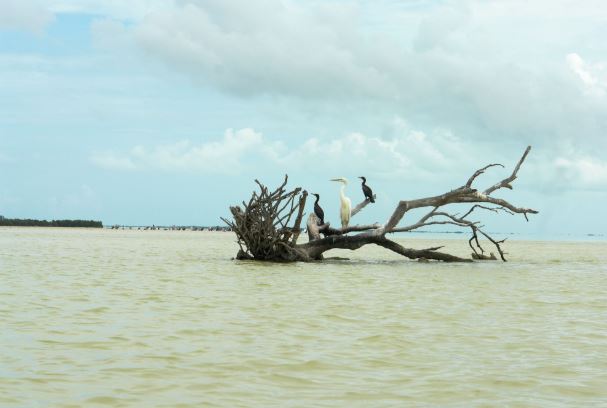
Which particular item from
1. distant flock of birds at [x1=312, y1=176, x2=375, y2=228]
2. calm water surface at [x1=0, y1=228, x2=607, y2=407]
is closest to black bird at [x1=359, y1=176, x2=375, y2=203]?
distant flock of birds at [x1=312, y1=176, x2=375, y2=228]

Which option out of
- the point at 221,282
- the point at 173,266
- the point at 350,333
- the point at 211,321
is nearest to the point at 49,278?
the point at 221,282

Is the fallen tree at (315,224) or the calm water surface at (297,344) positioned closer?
the calm water surface at (297,344)

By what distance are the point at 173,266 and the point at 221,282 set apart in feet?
21.2

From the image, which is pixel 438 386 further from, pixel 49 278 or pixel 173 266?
pixel 173 266

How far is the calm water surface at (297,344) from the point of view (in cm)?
669

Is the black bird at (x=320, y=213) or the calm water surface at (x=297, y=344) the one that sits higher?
the black bird at (x=320, y=213)

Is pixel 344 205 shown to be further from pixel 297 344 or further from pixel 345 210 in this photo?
pixel 297 344

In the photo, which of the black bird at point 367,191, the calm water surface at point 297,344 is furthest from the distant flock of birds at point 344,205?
the calm water surface at point 297,344

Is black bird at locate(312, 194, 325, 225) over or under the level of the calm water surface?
over

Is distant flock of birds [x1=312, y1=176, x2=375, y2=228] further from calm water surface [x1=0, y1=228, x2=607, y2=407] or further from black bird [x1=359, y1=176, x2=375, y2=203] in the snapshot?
calm water surface [x1=0, y1=228, x2=607, y2=407]

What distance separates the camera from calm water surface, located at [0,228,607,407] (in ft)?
21.9

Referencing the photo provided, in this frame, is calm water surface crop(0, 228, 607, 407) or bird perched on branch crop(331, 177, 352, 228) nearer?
calm water surface crop(0, 228, 607, 407)

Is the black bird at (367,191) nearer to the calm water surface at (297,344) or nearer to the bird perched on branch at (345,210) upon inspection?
the bird perched on branch at (345,210)

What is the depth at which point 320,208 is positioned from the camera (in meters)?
24.3
